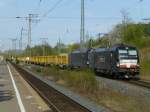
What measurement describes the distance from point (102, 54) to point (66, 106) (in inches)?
1030

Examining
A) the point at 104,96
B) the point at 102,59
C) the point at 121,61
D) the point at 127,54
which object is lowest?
the point at 104,96

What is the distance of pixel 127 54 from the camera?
40.5 m

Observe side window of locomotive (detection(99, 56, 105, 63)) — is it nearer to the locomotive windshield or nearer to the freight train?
the freight train

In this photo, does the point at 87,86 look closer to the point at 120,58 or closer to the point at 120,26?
the point at 120,58

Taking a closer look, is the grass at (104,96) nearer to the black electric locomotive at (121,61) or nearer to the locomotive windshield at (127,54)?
the black electric locomotive at (121,61)

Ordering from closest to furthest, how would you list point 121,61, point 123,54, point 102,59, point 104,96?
point 104,96, point 121,61, point 123,54, point 102,59

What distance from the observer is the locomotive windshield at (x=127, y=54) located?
1581 inches

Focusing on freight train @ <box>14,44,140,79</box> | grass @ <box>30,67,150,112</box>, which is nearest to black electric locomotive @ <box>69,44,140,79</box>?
freight train @ <box>14,44,140,79</box>

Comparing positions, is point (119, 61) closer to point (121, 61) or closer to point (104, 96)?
point (121, 61)

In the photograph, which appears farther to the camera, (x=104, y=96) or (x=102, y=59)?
(x=102, y=59)

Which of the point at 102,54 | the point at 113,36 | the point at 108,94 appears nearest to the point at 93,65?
the point at 102,54

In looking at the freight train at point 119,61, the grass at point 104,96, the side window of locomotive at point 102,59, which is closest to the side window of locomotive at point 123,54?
the freight train at point 119,61

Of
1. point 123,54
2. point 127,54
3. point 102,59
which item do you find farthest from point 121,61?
point 102,59

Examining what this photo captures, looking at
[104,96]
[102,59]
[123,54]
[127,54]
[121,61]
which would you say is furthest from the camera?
[102,59]
